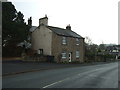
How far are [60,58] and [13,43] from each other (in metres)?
9.40

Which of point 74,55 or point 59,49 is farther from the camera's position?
point 74,55

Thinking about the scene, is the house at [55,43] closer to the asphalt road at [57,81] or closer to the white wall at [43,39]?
the white wall at [43,39]

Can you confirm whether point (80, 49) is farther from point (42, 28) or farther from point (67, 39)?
point (42, 28)

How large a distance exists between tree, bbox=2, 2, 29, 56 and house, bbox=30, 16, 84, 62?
16.6ft

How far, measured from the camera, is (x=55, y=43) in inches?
1439

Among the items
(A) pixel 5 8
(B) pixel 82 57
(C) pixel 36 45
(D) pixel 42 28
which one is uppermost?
(A) pixel 5 8

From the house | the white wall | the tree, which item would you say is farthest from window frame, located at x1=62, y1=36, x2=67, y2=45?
the tree

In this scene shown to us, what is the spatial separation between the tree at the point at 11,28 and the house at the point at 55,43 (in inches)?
200

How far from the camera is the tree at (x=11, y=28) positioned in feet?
98.4

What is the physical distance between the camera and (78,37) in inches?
1672

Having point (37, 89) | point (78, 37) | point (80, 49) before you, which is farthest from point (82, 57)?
point (37, 89)

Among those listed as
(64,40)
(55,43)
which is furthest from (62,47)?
(55,43)

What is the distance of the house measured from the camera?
3656 centimetres

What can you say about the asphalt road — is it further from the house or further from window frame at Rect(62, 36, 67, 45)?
window frame at Rect(62, 36, 67, 45)
